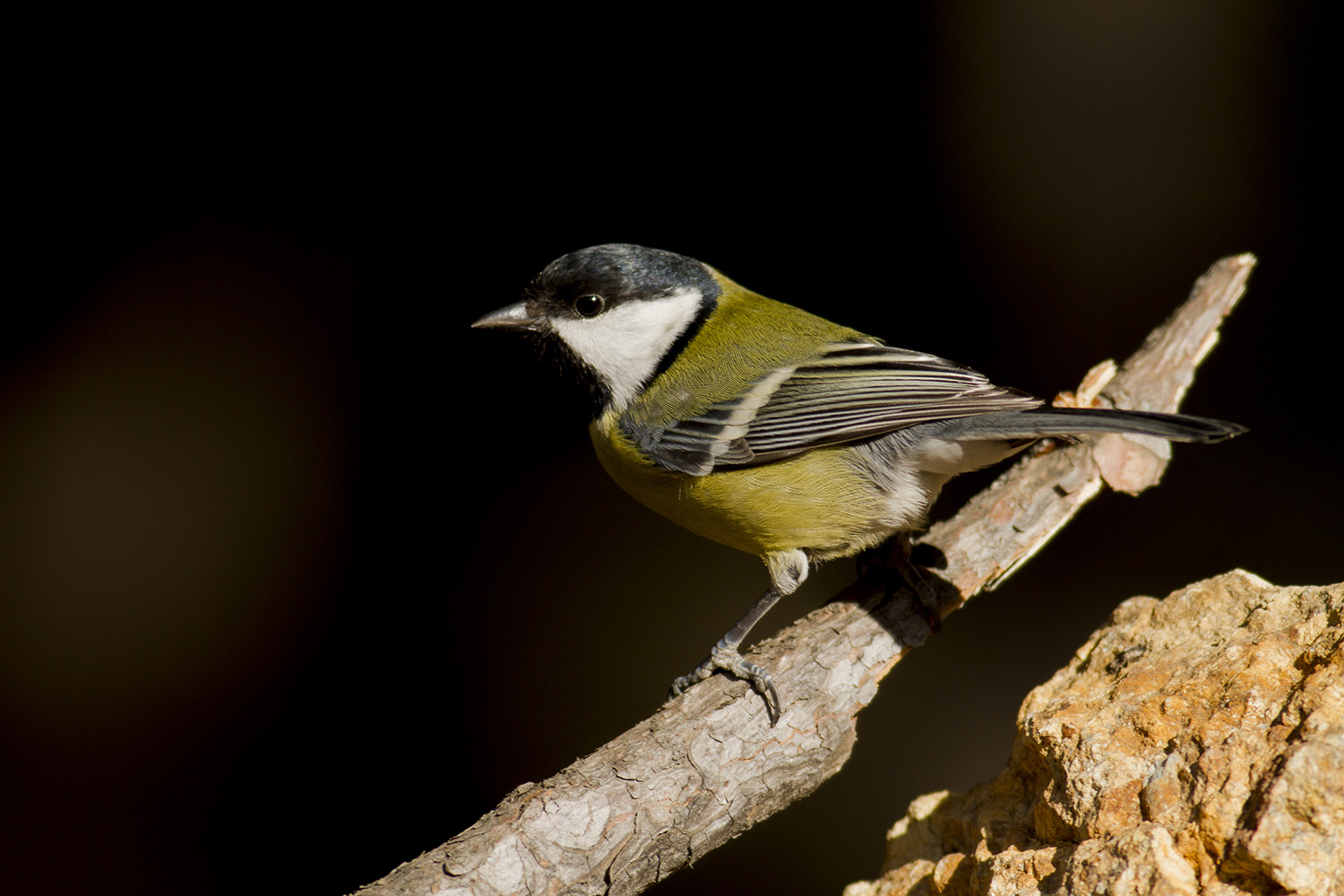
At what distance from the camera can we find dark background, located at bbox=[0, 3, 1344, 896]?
327cm

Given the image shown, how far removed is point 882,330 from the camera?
3.81 metres

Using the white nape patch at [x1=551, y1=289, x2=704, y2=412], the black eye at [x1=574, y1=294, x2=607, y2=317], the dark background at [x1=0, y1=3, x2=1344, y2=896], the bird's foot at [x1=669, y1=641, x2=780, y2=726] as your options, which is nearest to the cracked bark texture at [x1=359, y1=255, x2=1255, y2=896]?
the bird's foot at [x1=669, y1=641, x2=780, y2=726]

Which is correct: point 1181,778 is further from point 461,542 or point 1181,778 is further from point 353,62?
point 353,62

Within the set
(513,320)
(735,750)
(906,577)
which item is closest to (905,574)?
(906,577)

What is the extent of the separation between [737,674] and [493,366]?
216 centimetres

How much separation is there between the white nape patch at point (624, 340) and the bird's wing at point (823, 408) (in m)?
0.18

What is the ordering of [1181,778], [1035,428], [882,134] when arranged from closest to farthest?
[1181,778]
[1035,428]
[882,134]

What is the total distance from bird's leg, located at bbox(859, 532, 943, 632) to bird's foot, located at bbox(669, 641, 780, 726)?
0.46m

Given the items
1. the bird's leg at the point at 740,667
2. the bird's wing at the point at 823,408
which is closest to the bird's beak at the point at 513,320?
the bird's wing at the point at 823,408

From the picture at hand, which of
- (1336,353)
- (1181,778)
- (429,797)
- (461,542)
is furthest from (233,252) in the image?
(1336,353)

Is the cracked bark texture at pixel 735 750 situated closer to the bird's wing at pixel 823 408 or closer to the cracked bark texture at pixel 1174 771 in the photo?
the cracked bark texture at pixel 1174 771

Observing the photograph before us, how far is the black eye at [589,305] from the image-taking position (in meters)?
2.44

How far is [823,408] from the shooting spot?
7.36 feet

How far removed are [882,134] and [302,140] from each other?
227 centimetres
